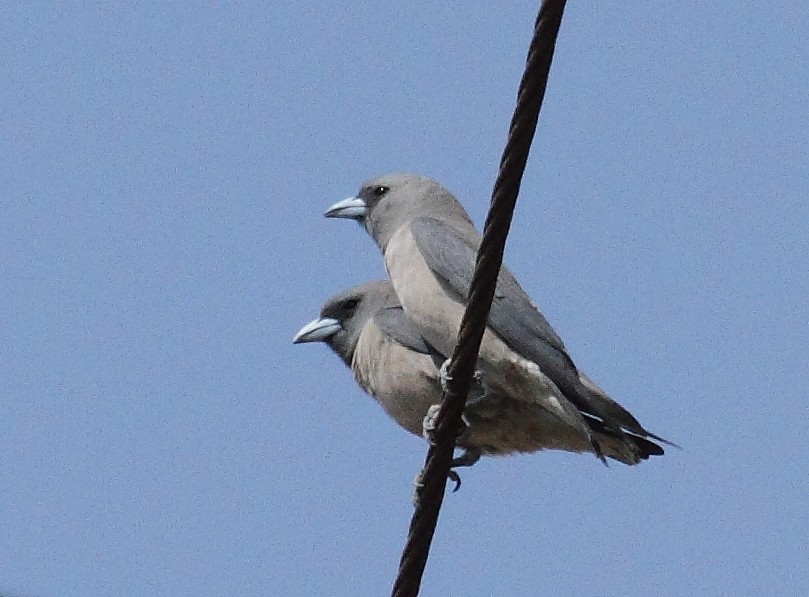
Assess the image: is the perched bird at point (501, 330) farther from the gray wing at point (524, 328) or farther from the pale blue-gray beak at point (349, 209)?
the pale blue-gray beak at point (349, 209)

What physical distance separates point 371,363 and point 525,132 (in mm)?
3387

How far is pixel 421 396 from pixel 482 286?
260 centimetres

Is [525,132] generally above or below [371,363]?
below

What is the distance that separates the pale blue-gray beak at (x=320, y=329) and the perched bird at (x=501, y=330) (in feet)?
3.35

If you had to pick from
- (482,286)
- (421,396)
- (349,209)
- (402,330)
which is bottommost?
(482,286)

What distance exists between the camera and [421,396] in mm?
6414

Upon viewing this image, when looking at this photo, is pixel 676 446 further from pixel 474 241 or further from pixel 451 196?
pixel 451 196

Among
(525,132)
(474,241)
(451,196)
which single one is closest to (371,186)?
(451,196)

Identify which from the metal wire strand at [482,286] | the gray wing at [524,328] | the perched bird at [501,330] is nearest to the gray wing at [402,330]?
the perched bird at [501,330]

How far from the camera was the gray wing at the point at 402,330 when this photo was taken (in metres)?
6.34

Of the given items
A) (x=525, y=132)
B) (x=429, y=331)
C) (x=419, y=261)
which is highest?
(x=419, y=261)

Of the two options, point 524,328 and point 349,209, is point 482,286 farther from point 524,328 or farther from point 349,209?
point 349,209

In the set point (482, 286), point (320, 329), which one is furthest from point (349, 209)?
point (482, 286)

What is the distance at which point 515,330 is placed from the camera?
5.89 metres
